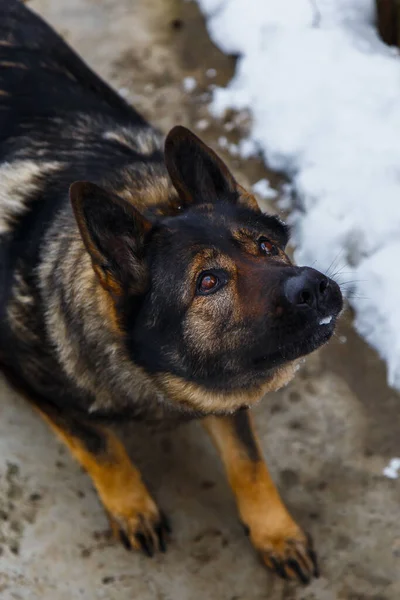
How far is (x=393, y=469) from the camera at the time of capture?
136 inches

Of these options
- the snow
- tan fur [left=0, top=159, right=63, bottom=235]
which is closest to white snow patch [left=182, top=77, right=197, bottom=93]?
the snow

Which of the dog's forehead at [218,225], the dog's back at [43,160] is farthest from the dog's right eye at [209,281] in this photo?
the dog's back at [43,160]

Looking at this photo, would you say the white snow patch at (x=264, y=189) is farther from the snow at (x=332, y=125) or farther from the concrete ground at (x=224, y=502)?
the concrete ground at (x=224, y=502)

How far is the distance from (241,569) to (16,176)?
82.0 inches

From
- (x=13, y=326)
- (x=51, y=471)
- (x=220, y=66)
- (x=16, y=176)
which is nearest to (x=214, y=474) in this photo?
(x=51, y=471)

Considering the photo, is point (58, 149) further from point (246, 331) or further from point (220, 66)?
point (220, 66)

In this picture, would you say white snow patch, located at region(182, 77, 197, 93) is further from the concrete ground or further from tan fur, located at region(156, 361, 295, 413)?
tan fur, located at region(156, 361, 295, 413)

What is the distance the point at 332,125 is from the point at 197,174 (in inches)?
82.0

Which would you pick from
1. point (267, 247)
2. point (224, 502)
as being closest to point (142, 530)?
point (224, 502)

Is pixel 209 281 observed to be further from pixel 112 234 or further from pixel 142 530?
pixel 142 530

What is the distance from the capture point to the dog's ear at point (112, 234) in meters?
2.31

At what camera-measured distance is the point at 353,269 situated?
3.95 meters

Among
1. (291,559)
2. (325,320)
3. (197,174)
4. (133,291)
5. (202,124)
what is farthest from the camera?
(202,124)

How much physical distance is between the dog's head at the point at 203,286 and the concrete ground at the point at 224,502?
3.11 feet
